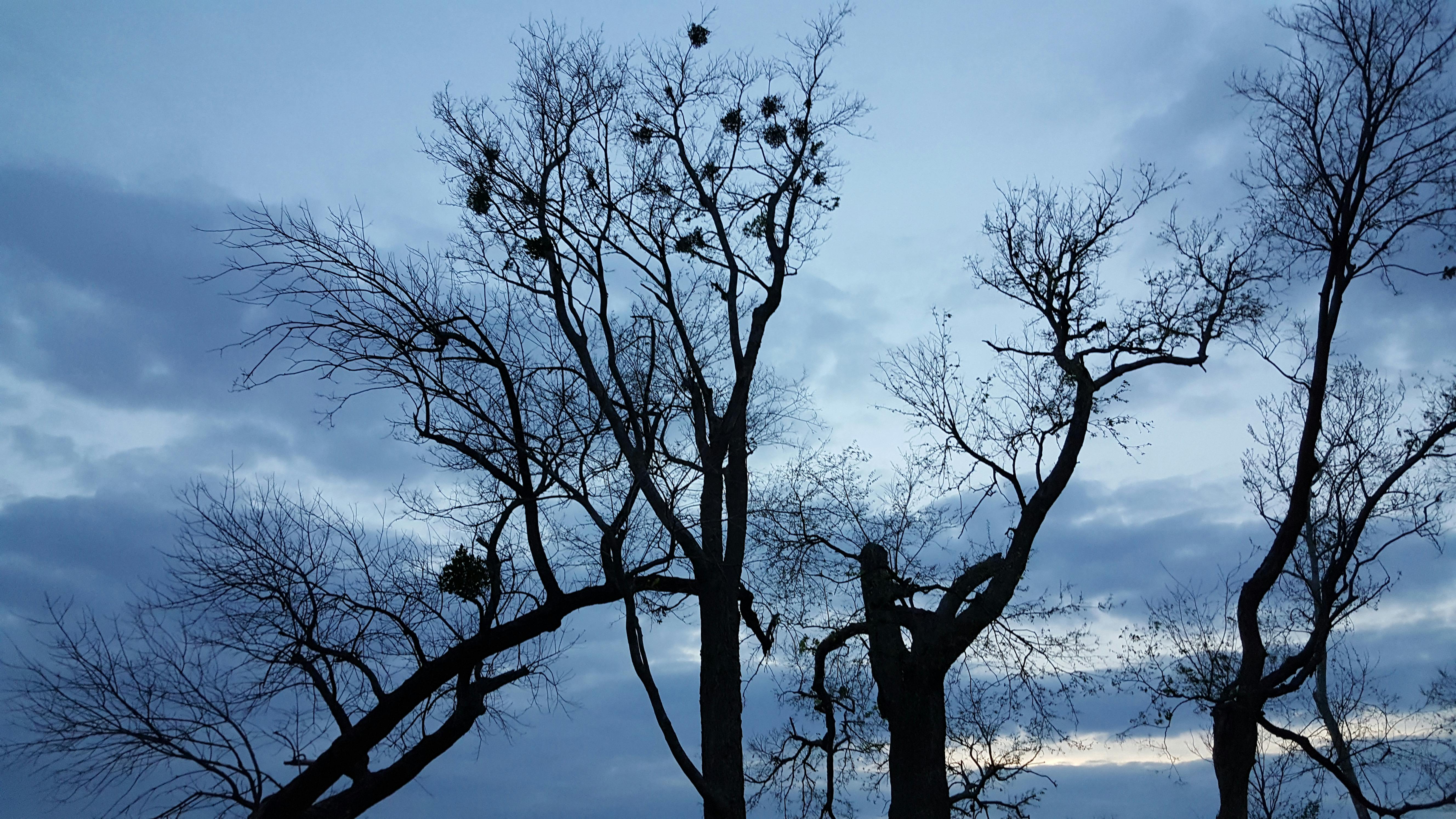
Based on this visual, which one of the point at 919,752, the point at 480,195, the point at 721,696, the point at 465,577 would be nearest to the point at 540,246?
the point at 480,195

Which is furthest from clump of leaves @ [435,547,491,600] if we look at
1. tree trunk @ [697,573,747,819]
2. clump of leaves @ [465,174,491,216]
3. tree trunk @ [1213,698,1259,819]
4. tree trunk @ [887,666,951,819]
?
tree trunk @ [1213,698,1259,819]

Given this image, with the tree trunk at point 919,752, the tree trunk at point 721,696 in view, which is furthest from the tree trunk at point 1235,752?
the tree trunk at point 721,696

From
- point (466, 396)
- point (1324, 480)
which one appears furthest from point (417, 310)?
point (1324, 480)

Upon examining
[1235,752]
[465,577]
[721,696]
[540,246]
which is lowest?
[1235,752]

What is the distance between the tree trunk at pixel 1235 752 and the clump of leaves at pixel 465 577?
9.03 metres

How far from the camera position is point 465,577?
36.3 feet

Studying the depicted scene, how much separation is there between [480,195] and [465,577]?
4.41 metres

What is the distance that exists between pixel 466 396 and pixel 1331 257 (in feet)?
35.7

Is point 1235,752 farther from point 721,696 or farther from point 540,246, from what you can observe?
point 540,246

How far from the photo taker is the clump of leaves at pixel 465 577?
11.1 meters

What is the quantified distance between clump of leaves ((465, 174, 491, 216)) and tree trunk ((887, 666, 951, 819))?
7553 mm

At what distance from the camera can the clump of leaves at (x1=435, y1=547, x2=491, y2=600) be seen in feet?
36.4

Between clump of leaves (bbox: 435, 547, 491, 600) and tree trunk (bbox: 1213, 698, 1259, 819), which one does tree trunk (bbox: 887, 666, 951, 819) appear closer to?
tree trunk (bbox: 1213, 698, 1259, 819)

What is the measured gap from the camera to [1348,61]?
12.1 metres
